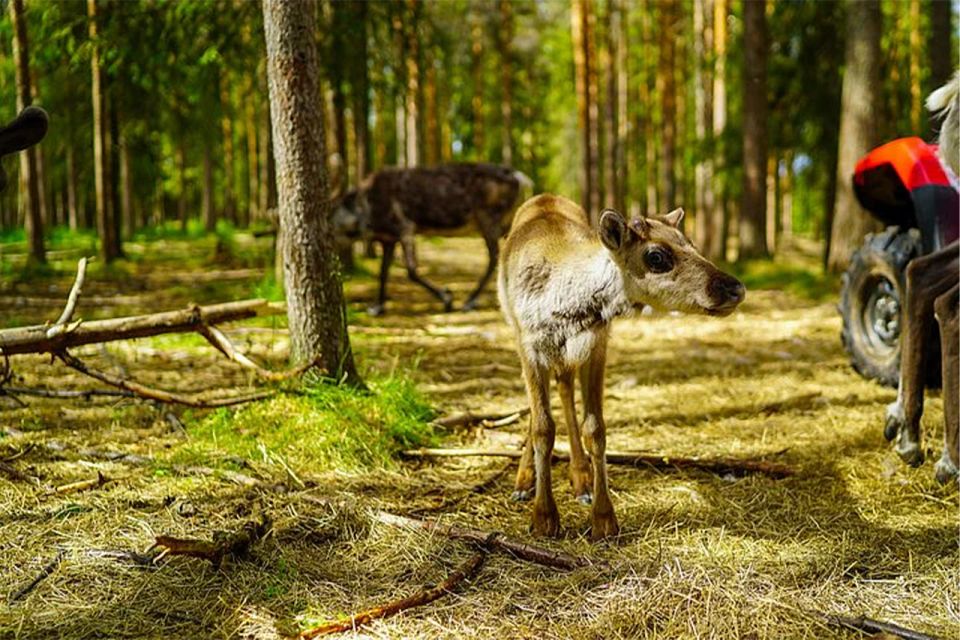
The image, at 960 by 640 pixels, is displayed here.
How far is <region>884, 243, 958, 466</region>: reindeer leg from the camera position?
15.7ft

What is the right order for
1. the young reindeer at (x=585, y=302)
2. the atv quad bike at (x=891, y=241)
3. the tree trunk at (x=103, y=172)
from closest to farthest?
the young reindeer at (x=585, y=302), the atv quad bike at (x=891, y=241), the tree trunk at (x=103, y=172)

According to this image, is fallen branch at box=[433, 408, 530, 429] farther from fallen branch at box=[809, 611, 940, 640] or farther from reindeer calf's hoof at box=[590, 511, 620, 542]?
fallen branch at box=[809, 611, 940, 640]

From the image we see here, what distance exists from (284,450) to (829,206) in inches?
605

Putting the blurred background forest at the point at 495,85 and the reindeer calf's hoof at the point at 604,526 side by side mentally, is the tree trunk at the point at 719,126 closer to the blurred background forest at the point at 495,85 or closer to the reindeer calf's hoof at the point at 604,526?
the blurred background forest at the point at 495,85

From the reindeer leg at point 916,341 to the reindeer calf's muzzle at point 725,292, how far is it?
1845 mm

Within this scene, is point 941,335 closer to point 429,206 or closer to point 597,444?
point 597,444

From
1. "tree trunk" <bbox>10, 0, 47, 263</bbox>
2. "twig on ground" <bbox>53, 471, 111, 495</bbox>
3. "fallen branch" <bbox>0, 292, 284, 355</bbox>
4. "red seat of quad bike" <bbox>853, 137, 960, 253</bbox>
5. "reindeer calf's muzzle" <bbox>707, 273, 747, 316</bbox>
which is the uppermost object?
"tree trunk" <bbox>10, 0, 47, 263</bbox>

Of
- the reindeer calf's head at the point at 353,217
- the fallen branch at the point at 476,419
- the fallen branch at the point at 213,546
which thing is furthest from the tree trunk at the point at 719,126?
the fallen branch at the point at 213,546

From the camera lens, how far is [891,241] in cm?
646

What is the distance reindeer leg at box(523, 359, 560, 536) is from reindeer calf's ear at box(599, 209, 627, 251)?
2.63ft

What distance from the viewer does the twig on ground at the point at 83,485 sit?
4.18 m

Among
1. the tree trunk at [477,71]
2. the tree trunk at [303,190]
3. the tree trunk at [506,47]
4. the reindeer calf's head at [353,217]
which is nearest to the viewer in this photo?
the tree trunk at [303,190]

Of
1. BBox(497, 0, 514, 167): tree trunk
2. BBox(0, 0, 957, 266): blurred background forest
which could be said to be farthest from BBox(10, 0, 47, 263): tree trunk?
BBox(497, 0, 514, 167): tree trunk

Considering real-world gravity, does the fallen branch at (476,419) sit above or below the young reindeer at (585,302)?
below
